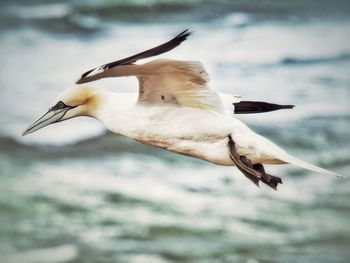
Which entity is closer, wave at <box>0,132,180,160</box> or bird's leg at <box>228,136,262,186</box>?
bird's leg at <box>228,136,262,186</box>

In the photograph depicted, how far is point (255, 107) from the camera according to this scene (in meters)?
4.03

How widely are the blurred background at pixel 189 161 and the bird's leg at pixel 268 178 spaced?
17 cm

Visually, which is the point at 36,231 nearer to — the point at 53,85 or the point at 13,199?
the point at 13,199

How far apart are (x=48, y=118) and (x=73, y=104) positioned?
0.20m

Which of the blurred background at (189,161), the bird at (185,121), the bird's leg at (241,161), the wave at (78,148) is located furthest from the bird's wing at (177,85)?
the wave at (78,148)

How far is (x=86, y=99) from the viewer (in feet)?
12.2

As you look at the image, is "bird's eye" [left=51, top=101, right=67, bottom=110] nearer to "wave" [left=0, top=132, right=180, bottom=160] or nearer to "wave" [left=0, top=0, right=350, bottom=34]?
"wave" [left=0, top=132, right=180, bottom=160]

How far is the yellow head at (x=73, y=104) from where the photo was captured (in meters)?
3.71

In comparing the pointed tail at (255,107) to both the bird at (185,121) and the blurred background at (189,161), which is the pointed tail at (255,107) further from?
the bird at (185,121)

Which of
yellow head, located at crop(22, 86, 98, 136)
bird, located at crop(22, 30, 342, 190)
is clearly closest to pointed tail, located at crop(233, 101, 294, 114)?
bird, located at crop(22, 30, 342, 190)

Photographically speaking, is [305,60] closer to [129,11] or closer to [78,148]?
[129,11]

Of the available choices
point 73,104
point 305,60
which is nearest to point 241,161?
point 73,104

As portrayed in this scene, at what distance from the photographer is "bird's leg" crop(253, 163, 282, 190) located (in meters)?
3.63

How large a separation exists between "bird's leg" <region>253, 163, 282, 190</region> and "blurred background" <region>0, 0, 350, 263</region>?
17 centimetres
